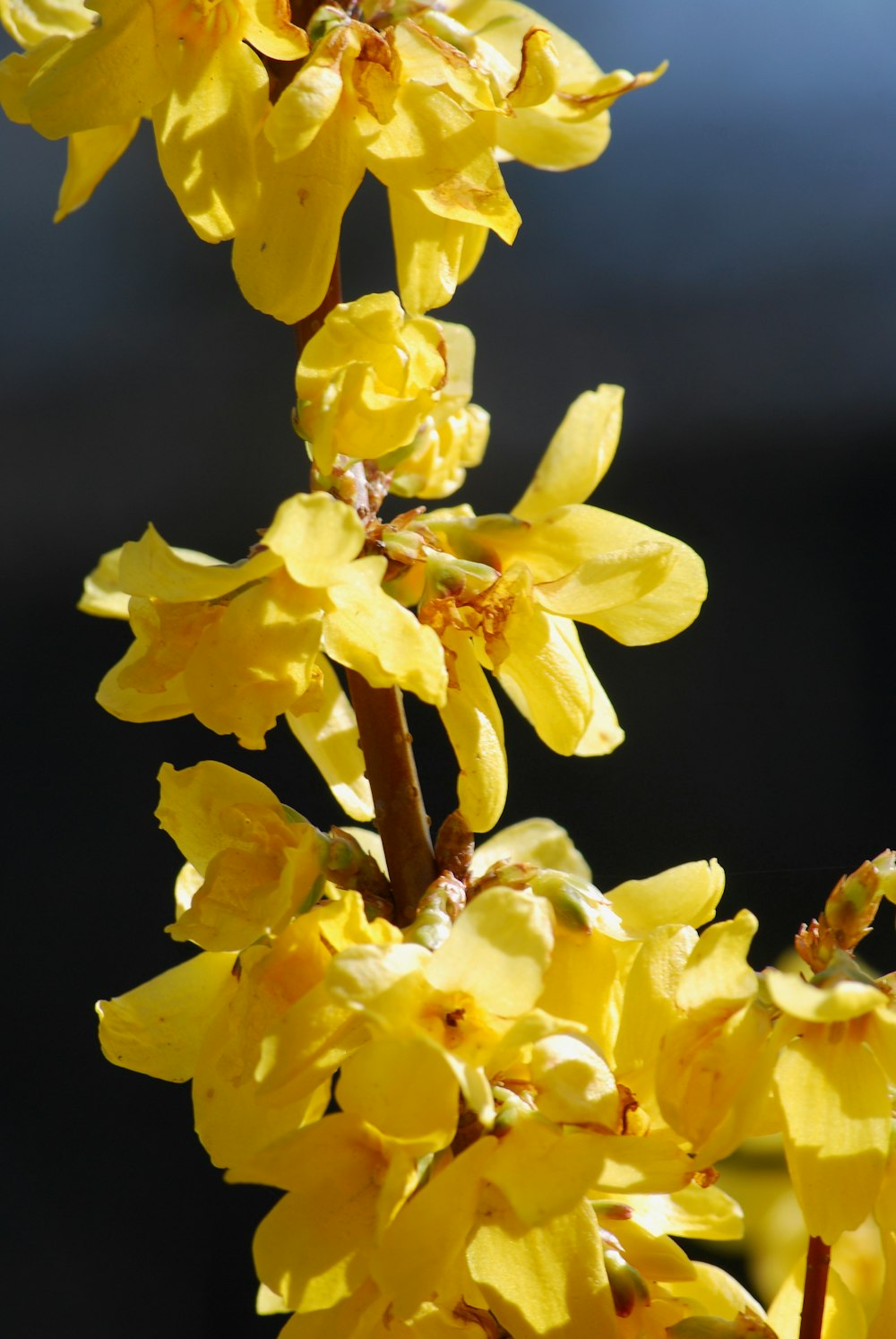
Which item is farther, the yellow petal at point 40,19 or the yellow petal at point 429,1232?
the yellow petal at point 40,19

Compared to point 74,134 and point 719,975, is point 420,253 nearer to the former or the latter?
point 74,134

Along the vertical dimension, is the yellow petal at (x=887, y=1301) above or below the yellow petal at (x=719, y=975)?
below

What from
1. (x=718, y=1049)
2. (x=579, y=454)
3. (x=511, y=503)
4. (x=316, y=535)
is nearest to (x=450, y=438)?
(x=579, y=454)

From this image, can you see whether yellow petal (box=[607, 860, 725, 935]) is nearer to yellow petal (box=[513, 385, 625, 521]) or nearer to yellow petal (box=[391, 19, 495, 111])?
yellow petal (box=[513, 385, 625, 521])

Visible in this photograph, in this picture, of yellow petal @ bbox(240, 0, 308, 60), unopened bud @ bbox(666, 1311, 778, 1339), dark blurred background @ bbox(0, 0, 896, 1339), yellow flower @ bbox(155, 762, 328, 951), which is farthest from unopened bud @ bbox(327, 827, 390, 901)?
dark blurred background @ bbox(0, 0, 896, 1339)

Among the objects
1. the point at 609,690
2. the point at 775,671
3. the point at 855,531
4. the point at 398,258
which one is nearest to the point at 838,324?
the point at 855,531

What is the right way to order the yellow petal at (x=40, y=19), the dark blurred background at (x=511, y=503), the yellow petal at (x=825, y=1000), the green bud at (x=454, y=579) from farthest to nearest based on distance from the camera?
the dark blurred background at (x=511, y=503)
the yellow petal at (x=40, y=19)
the green bud at (x=454, y=579)
the yellow petal at (x=825, y=1000)

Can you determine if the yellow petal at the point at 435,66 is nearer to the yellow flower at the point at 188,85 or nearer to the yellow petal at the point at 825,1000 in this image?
the yellow flower at the point at 188,85

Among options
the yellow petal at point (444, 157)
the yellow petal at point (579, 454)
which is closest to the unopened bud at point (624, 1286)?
the yellow petal at point (579, 454)
